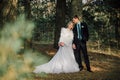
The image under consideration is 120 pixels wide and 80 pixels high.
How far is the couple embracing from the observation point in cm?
1667

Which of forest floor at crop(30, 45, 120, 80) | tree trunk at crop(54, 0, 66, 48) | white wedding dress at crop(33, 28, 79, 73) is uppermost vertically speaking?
tree trunk at crop(54, 0, 66, 48)

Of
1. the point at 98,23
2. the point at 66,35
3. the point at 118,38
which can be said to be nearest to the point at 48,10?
the point at 98,23

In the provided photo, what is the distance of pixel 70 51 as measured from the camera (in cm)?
1772

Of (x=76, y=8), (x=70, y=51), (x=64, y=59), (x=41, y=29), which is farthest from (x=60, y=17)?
(x=41, y=29)

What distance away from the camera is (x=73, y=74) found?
16547 mm

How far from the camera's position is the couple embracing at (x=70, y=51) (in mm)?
16672

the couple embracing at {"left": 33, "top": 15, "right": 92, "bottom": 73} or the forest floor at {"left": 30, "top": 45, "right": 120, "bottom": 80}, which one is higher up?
the couple embracing at {"left": 33, "top": 15, "right": 92, "bottom": 73}

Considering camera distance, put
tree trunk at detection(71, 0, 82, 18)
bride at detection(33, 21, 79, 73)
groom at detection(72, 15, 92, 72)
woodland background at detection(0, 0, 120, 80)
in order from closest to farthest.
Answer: woodland background at detection(0, 0, 120, 80) < groom at detection(72, 15, 92, 72) < bride at detection(33, 21, 79, 73) < tree trunk at detection(71, 0, 82, 18)

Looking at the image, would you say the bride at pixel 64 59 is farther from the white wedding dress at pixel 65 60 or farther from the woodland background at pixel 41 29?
the woodland background at pixel 41 29

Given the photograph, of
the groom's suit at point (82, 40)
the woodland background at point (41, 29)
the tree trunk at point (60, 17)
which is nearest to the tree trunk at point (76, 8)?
the woodland background at point (41, 29)

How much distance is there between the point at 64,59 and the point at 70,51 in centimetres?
44

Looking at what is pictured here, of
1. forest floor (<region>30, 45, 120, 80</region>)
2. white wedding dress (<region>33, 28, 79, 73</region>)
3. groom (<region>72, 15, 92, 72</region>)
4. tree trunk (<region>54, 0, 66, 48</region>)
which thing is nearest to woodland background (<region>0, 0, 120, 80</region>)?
tree trunk (<region>54, 0, 66, 48</region>)

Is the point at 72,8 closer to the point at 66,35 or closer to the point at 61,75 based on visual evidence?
the point at 66,35

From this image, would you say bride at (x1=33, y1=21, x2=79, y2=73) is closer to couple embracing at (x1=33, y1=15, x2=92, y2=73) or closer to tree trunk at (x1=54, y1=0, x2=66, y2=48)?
couple embracing at (x1=33, y1=15, x2=92, y2=73)
